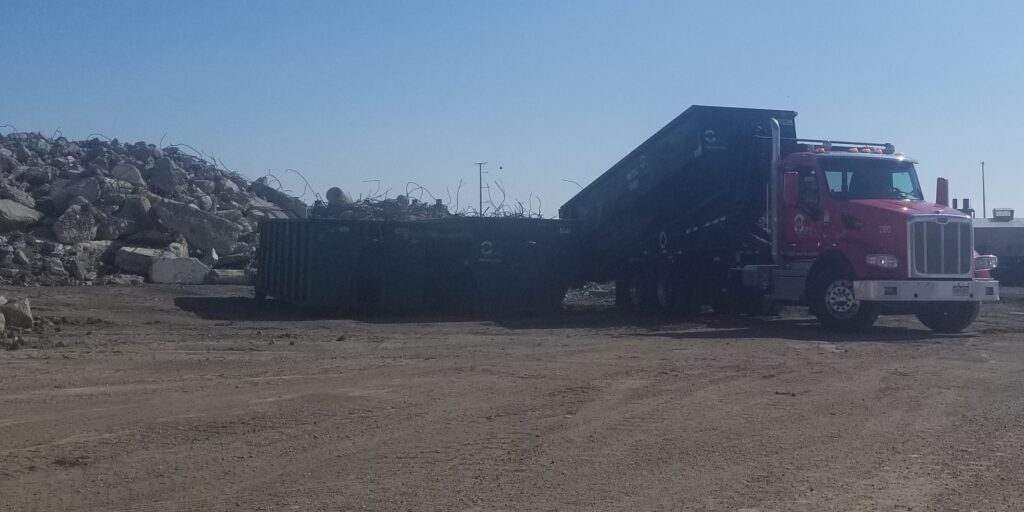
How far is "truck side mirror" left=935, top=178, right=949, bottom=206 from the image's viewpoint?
63.4 feet

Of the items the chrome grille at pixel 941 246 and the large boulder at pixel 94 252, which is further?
the large boulder at pixel 94 252

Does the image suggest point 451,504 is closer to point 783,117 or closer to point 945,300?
point 945,300

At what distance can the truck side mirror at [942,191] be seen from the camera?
19328 millimetres

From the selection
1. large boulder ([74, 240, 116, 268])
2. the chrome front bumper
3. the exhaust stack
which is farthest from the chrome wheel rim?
large boulder ([74, 240, 116, 268])

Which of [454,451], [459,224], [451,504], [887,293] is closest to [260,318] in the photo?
[459,224]

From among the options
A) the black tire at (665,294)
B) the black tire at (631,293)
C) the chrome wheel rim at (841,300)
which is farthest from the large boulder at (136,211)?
the chrome wheel rim at (841,300)

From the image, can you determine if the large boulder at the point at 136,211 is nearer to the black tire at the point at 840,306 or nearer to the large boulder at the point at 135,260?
the large boulder at the point at 135,260

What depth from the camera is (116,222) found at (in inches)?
1104

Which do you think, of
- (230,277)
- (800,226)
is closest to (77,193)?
(230,277)

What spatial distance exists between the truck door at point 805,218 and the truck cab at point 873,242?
0.02 meters

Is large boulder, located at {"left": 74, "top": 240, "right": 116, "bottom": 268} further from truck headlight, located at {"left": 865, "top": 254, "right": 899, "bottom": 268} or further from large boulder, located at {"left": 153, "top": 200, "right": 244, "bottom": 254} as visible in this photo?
truck headlight, located at {"left": 865, "top": 254, "right": 899, "bottom": 268}

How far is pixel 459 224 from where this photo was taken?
22375mm

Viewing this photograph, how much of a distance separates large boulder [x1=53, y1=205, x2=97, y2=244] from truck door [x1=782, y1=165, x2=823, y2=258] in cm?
1785

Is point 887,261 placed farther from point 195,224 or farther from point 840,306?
point 195,224
